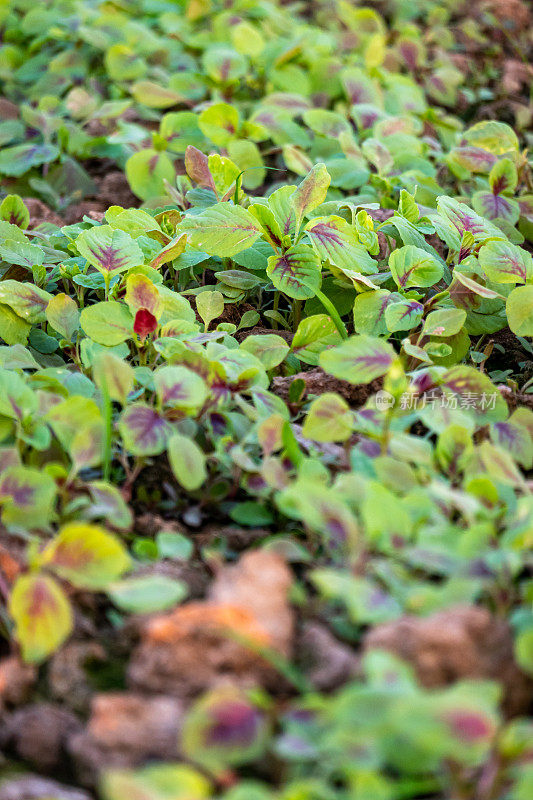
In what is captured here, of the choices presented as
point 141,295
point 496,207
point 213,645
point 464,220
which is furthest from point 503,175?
point 213,645

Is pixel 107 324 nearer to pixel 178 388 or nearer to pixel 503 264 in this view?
pixel 178 388

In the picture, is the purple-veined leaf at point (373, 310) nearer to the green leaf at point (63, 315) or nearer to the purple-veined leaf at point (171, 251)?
the purple-veined leaf at point (171, 251)

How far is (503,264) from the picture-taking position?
4.24 feet

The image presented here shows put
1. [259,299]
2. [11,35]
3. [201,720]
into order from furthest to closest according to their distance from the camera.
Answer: [11,35] < [259,299] < [201,720]

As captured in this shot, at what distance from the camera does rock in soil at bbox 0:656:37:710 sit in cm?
84

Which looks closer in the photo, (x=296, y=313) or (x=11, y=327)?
(x=11, y=327)

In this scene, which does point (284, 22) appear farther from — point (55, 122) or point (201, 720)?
point (201, 720)

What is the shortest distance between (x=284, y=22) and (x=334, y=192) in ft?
3.85

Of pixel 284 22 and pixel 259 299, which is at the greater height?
pixel 284 22

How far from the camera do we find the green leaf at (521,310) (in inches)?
49.4

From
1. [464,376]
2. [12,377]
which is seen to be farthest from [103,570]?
[464,376]

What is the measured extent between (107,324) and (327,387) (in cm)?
35

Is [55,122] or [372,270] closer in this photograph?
[372,270]

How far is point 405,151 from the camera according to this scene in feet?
6.11
